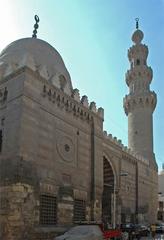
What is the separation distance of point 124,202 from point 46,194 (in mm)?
12282

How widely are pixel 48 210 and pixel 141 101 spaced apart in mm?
21299

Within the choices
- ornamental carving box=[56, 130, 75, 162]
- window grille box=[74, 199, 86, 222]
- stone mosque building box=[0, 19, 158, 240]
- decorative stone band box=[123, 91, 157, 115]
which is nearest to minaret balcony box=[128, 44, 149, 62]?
decorative stone band box=[123, 91, 157, 115]

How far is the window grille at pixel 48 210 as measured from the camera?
18.3 meters

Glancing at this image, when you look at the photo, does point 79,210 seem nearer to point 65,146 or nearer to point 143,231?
point 65,146

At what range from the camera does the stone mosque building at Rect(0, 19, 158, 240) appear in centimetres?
1709

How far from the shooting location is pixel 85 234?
14531 mm

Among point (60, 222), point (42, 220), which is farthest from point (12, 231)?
point (60, 222)

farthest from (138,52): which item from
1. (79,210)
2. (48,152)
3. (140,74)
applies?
(48,152)

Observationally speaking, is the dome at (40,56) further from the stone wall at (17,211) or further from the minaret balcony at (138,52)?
the minaret balcony at (138,52)

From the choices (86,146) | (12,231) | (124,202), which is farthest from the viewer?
(124,202)

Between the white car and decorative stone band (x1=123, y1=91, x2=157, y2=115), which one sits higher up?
decorative stone band (x1=123, y1=91, x2=157, y2=115)

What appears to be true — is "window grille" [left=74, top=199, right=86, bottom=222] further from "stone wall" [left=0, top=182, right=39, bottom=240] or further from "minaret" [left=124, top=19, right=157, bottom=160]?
"minaret" [left=124, top=19, right=157, bottom=160]

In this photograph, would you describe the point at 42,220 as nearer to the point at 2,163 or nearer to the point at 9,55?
the point at 2,163

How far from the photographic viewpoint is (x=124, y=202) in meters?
29.2
